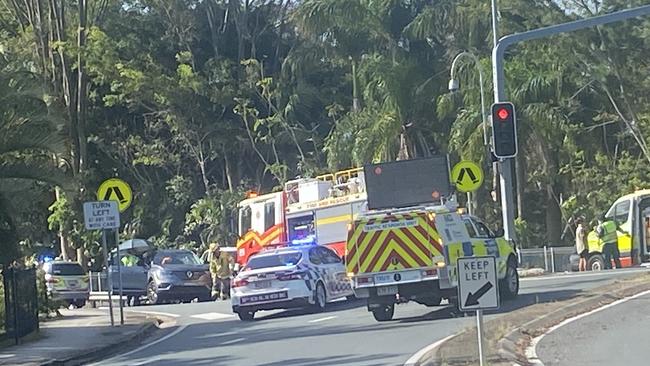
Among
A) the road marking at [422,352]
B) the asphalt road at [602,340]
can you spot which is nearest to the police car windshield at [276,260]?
the asphalt road at [602,340]

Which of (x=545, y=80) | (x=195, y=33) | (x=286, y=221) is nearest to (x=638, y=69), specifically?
(x=545, y=80)

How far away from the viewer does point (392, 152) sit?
44.0 meters

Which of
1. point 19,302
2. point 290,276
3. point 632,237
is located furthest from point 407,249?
point 632,237

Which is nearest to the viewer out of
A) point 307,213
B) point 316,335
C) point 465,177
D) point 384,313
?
point 316,335

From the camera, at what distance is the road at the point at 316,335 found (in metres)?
17.5

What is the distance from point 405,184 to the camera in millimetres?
26016

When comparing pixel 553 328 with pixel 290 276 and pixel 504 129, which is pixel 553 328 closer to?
pixel 504 129

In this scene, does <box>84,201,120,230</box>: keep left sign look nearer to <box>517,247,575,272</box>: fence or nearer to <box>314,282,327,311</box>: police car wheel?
<box>314,282,327,311</box>: police car wheel

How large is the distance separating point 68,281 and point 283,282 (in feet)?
50.4

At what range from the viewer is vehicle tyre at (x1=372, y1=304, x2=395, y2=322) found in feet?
73.4

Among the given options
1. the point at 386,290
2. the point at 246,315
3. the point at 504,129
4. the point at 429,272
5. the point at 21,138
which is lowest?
the point at 246,315

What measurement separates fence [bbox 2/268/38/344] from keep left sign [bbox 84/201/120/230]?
171 cm

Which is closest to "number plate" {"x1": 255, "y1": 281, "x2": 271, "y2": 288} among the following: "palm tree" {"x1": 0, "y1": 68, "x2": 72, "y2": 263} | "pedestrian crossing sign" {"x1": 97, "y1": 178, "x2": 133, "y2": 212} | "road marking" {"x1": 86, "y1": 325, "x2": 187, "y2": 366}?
"road marking" {"x1": 86, "y1": 325, "x2": 187, "y2": 366}

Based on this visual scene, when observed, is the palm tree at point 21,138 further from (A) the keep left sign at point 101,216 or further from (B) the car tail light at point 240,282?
(B) the car tail light at point 240,282
